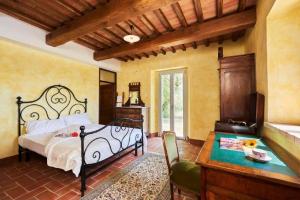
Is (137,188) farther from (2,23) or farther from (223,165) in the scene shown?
(2,23)

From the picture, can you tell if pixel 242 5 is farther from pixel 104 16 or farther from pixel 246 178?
pixel 246 178

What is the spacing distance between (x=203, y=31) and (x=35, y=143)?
3.84 meters

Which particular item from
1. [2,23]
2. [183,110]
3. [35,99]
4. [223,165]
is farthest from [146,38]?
[223,165]

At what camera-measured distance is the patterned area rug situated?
1823 millimetres

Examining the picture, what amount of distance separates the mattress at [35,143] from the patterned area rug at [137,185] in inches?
48.9

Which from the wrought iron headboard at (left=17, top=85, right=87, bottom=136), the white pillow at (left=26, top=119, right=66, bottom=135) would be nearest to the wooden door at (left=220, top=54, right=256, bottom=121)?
the white pillow at (left=26, top=119, right=66, bottom=135)

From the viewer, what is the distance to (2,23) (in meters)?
A: 2.57

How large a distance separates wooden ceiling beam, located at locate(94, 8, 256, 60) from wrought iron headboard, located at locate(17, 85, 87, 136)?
2.06m

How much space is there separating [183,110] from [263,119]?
101 inches

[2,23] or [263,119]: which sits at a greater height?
[2,23]

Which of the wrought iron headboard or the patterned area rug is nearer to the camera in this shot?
the patterned area rug

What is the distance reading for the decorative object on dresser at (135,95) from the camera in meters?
5.16

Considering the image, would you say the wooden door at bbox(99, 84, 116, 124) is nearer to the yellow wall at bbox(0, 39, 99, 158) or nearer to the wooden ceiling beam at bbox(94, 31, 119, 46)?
the yellow wall at bbox(0, 39, 99, 158)

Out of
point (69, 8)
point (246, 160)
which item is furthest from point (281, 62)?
point (69, 8)
